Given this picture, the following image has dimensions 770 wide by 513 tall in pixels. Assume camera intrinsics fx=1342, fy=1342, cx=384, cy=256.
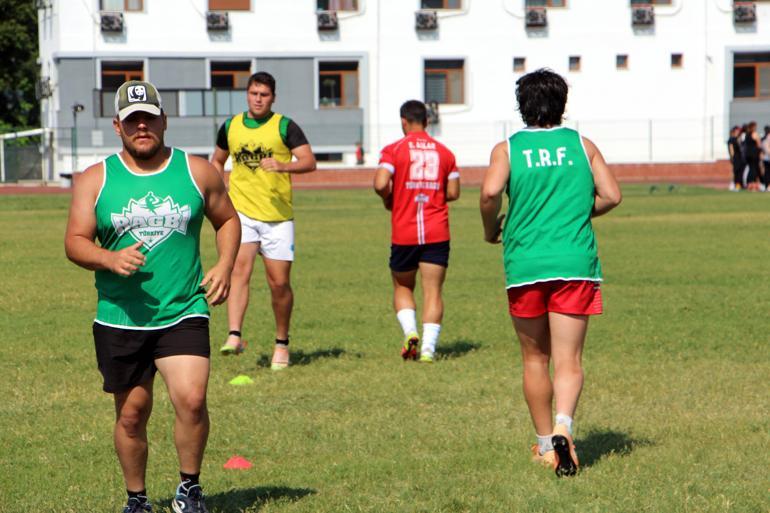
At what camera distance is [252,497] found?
616 centimetres

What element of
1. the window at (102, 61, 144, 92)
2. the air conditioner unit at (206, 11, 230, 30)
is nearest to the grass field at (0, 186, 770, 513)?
the air conditioner unit at (206, 11, 230, 30)

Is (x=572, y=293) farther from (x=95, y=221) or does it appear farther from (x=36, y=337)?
(x=36, y=337)

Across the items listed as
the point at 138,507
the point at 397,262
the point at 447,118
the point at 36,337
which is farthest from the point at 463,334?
the point at 447,118

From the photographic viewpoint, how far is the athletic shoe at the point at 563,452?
20.7 feet

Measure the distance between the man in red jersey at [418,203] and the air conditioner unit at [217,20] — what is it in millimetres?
41590

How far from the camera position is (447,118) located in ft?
177

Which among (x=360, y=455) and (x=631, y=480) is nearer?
(x=631, y=480)

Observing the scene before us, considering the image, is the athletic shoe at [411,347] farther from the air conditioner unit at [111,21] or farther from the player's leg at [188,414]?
the air conditioner unit at [111,21]

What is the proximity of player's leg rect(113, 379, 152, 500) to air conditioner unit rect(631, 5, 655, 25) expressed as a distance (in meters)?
50.3

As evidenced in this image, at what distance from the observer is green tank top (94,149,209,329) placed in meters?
5.55

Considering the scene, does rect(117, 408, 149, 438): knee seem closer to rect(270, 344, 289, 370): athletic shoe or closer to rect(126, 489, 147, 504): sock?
rect(126, 489, 147, 504): sock

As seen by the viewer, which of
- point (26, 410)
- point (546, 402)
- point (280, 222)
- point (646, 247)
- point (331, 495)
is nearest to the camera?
point (331, 495)

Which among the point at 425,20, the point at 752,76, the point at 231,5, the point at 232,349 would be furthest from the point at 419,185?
the point at 752,76

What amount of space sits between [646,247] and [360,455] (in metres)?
14.0
